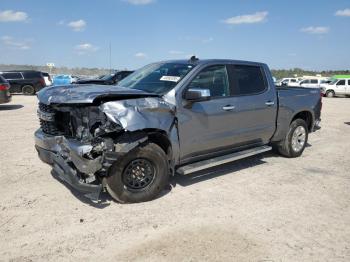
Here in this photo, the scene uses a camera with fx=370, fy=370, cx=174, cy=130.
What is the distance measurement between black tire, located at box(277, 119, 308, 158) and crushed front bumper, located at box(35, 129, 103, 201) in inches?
160

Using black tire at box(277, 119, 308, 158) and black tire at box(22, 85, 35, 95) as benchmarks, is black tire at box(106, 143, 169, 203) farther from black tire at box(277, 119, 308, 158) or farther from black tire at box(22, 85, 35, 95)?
black tire at box(22, 85, 35, 95)

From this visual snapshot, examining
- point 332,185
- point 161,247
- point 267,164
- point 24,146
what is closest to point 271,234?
point 161,247

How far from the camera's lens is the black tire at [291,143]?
725 cm

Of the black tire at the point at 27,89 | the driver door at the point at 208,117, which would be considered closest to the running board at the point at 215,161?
the driver door at the point at 208,117

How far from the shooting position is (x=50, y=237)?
3.91 m

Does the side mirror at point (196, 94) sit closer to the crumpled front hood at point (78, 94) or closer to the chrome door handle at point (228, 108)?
the crumpled front hood at point (78, 94)

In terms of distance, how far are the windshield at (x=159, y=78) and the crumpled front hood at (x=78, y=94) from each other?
1.43 ft

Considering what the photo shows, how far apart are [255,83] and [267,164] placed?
1587 millimetres

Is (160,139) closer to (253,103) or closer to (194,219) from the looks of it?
(194,219)

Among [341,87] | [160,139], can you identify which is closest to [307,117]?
[160,139]

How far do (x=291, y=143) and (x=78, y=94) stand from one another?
14.9 feet

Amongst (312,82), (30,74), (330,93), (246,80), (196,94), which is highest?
(246,80)

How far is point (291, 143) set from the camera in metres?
7.33

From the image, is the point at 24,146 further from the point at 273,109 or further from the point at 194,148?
the point at 273,109
